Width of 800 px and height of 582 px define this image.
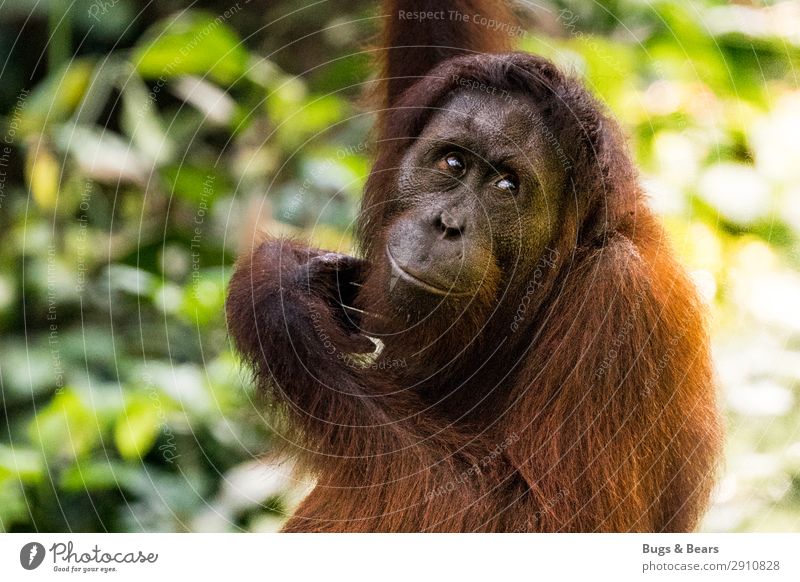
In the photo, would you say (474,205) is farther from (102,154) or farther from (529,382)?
(102,154)

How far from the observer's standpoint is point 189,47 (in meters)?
3.02

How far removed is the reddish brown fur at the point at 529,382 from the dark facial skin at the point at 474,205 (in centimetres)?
4

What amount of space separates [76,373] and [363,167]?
113cm

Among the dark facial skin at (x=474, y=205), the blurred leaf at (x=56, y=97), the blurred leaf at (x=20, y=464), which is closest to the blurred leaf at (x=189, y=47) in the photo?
the blurred leaf at (x=56, y=97)

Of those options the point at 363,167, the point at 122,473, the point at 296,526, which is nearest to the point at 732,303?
the point at 363,167

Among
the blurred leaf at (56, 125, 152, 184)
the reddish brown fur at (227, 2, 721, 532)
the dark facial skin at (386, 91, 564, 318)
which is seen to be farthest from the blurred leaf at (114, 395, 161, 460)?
the dark facial skin at (386, 91, 564, 318)

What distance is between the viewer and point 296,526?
2.56 metres

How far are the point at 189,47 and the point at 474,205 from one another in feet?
4.19

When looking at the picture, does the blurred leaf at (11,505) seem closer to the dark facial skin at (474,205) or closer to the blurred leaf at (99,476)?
the blurred leaf at (99,476)

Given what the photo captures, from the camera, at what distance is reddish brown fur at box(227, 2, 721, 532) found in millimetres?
2197

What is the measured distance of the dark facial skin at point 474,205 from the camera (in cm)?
217

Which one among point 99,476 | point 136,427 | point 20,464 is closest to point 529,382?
point 136,427

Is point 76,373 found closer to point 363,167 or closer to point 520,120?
point 363,167
